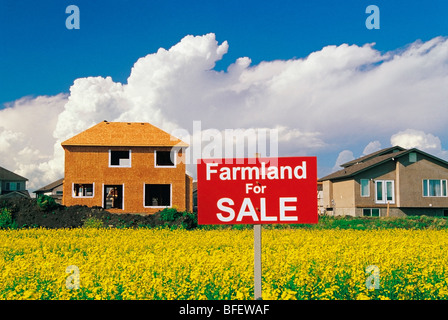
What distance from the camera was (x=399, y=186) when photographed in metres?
38.6

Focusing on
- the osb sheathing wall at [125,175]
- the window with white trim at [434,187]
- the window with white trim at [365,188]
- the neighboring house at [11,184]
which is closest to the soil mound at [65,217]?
the osb sheathing wall at [125,175]

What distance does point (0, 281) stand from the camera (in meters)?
7.59

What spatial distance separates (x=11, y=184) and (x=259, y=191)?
79.0m

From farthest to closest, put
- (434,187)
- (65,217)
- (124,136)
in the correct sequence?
(434,187) < (124,136) < (65,217)

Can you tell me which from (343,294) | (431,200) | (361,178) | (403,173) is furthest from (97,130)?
(343,294)

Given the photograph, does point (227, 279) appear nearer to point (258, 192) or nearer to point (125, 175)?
Answer: point (258, 192)

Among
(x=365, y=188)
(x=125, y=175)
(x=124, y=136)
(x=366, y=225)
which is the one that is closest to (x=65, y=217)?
(x=125, y=175)

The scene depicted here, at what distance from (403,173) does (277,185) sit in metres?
35.7

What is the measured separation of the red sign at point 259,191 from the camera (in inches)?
242

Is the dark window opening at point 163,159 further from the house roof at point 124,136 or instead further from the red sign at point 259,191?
the red sign at point 259,191

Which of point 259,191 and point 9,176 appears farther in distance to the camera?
point 9,176

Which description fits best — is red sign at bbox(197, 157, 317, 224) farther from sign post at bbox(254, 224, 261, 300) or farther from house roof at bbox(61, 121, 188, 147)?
house roof at bbox(61, 121, 188, 147)

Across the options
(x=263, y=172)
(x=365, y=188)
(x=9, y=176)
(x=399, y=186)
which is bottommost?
(x=263, y=172)
